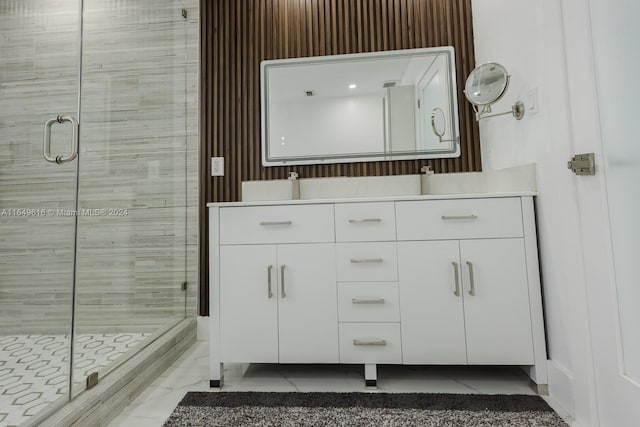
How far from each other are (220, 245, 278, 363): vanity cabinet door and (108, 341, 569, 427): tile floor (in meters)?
0.17

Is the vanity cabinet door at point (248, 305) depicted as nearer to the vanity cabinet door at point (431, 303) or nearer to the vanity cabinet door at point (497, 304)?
the vanity cabinet door at point (431, 303)

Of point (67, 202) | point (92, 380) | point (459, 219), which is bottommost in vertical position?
point (92, 380)

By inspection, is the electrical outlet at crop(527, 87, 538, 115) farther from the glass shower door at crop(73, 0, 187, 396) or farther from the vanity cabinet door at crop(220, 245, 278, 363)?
the glass shower door at crop(73, 0, 187, 396)

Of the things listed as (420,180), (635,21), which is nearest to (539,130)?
(635,21)

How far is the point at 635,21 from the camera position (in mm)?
878

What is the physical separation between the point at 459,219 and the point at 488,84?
27.4 inches

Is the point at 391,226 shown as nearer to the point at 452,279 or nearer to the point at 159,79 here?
the point at 452,279

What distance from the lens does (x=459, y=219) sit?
4.53ft

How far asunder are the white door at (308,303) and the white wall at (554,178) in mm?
875

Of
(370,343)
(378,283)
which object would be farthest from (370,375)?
(378,283)

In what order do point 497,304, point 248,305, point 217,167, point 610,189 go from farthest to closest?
point 217,167 → point 248,305 → point 497,304 → point 610,189

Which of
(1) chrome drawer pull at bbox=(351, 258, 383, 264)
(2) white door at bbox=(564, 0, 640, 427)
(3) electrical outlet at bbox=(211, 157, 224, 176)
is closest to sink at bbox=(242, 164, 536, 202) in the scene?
(3) electrical outlet at bbox=(211, 157, 224, 176)

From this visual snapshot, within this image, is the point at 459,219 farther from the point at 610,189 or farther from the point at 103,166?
the point at 103,166

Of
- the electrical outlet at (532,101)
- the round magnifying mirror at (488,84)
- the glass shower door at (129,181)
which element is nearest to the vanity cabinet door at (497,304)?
the electrical outlet at (532,101)
